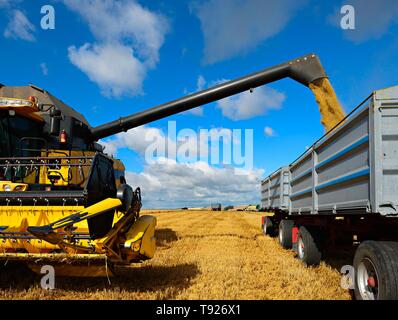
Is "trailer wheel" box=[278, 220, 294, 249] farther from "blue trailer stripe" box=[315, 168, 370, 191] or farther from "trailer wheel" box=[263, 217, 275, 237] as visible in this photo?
"blue trailer stripe" box=[315, 168, 370, 191]

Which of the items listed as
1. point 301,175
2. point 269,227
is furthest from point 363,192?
point 269,227

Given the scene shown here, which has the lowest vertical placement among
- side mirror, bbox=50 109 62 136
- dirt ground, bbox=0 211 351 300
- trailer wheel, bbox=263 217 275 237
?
trailer wheel, bbox=263 217 275 237

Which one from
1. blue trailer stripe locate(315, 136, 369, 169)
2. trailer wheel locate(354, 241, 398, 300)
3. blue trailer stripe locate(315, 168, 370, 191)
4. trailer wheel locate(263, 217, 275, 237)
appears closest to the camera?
trailer wheel locate(354, 241, 398, 300)

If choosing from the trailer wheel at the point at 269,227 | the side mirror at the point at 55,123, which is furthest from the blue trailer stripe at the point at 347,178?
the trailer wheel at the point at 269,227

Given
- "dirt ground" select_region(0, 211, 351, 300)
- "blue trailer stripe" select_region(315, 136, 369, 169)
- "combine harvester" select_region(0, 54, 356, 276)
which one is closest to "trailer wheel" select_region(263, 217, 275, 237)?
"dirt ground" select_region(0, 211, 351, 300)

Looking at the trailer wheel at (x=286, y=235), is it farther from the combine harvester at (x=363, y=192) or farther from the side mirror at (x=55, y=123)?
the side mirror at (x=55, y=123)

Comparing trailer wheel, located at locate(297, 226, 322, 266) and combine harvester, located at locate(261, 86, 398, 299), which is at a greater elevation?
combine harvester, located at locate(261, 86, 398, 299)

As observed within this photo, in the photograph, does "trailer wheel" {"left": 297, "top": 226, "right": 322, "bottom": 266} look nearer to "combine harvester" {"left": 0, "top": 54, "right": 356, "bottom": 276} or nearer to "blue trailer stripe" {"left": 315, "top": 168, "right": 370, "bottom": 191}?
"blue trailer stripe" {"left": 315, "top": 168, "right": 370, "bottom": 191}

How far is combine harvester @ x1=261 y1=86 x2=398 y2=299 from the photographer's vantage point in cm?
358

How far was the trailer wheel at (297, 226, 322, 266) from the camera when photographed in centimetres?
655

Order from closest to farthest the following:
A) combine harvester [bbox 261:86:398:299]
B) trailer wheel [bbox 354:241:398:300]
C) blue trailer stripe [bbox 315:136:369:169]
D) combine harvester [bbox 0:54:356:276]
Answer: trailer wheel [bbox 354:241:398:300], combine harvester [bbox 261:86:398:299], blue trailer stripe [bbox 315:136:369:169], combine harvester [bbox 0:54:356:276]

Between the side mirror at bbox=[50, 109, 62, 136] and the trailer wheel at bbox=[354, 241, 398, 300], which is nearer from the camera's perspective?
the trailer wheel at bbox=[354, 241, 398, 300]
